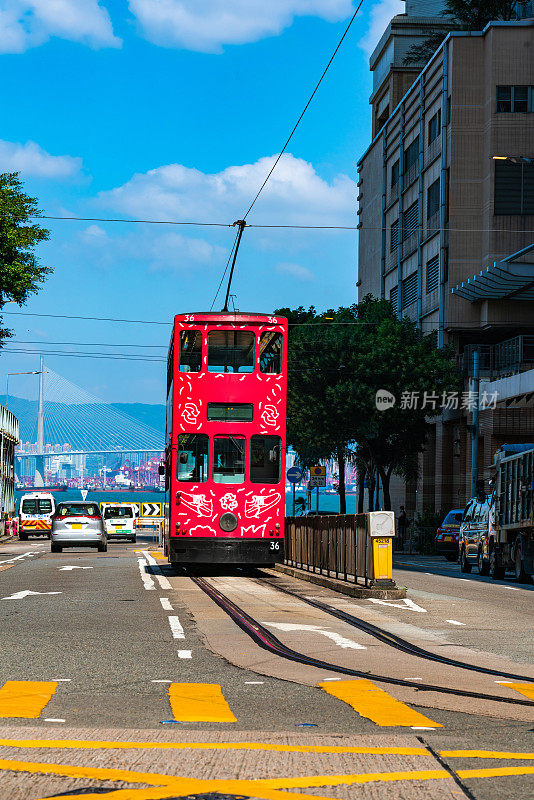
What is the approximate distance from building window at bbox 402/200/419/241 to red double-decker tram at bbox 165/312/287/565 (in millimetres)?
40506

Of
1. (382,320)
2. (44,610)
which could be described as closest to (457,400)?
(382,320)

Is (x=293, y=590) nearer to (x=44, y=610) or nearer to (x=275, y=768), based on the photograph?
(x=44, y=610)

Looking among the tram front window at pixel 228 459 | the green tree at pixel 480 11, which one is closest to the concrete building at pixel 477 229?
the green tree at pixel 480 11

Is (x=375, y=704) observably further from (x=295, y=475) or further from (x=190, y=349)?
(x=295, y=475)

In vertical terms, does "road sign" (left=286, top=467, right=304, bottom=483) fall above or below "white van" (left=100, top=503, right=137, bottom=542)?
above

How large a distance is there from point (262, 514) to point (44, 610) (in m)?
8.08

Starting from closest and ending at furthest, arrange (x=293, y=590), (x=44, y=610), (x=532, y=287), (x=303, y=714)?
1. (x=303, y=714)
2. (x=44, y=610)
3. (x=293, y=590)
4. (x=532, y=287)

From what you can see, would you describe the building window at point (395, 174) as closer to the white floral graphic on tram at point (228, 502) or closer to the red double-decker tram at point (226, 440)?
the red double-decker tram at point (226, 440)

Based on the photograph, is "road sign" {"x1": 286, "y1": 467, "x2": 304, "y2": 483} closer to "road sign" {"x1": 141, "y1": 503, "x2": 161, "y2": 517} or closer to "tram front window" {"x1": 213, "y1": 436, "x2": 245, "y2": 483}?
"road sign" {"x1": 141, "y1": 503, "x2": 161, "y2": 517}

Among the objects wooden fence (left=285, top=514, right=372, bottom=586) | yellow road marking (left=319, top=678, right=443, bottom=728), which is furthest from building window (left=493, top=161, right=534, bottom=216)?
yellow road marking (left=319, top=678, right=443, bottom=728)

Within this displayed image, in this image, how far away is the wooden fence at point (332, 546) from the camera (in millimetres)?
20062

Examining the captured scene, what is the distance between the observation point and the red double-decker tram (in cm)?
2306

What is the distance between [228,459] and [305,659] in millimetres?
12503

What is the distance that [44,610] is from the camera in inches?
618
